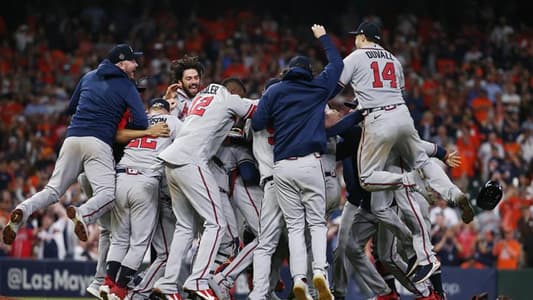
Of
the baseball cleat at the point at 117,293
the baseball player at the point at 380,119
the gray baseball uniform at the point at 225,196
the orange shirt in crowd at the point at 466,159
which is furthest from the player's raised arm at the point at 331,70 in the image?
the orange shirt in crowd at the point at 466,159

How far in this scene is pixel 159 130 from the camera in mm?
12359

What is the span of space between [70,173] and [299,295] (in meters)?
2.82

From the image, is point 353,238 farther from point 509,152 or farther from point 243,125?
point 509,152

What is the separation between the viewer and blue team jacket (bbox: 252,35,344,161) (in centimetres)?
1172

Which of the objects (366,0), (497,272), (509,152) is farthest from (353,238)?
(366,0)

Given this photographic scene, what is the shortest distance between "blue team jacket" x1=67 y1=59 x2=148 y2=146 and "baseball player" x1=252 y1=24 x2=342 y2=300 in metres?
1.33

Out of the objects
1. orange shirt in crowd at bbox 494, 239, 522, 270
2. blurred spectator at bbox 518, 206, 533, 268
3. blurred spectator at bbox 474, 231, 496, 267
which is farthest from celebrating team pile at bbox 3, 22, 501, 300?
blurred spectator at bbox 474, 231, 496, 267

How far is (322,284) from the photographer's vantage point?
11.2 meters

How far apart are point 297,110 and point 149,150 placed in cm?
182

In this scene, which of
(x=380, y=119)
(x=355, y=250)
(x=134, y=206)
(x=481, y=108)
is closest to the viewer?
(x=380, y=119)

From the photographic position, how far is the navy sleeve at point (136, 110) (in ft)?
40.1

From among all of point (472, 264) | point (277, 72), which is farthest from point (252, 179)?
point (277, 72)

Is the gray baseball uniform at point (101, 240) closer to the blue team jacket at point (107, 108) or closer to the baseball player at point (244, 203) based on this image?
the blue team jacket at point (107, 108)

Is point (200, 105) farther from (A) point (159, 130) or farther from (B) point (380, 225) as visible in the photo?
(B) point (380, 225)
